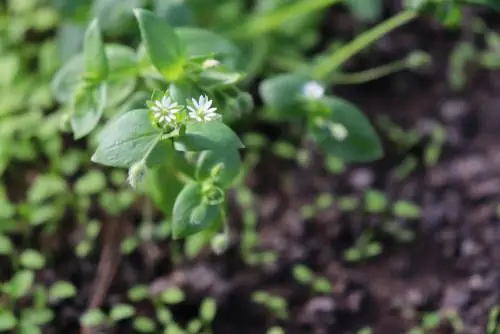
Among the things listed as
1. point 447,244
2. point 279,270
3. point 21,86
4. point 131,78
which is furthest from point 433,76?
point 21,86

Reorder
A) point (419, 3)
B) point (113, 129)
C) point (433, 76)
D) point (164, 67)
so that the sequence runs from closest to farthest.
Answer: point (113, 129)
point (164, 67)
point (419, 3)
point (433, 76)

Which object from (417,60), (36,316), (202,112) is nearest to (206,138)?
(202,112)

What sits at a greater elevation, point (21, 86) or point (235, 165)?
point (21, 86)

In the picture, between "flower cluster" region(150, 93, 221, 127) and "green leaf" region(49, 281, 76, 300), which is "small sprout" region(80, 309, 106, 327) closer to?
"green leaf" region(49, 281, 76, 300)

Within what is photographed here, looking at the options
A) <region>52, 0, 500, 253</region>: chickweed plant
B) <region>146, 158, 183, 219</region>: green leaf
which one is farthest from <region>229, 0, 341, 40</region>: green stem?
<region>146, 158, 183, 219</region>: green leaf

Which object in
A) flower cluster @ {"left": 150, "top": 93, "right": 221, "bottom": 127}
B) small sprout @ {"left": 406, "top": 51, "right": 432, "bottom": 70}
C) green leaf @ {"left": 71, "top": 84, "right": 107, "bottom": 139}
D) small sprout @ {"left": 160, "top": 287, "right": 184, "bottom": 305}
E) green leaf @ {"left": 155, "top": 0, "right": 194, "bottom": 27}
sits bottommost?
small sprout @ {"left": 160, "top": 287, "right": 184, "bottom": 305}

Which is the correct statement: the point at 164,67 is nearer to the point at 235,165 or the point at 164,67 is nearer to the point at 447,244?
the point at 235,165

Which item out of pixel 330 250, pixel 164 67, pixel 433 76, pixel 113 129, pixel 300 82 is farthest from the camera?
pixel 433 76
